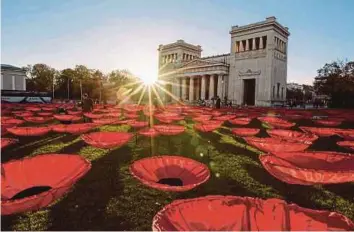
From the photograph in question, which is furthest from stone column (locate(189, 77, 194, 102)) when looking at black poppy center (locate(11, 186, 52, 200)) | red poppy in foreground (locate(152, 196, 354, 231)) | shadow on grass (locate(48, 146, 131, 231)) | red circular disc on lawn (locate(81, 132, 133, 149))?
red poppy in foreground (locate(152, 196, 354, 231))

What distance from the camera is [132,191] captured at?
6.40 meters

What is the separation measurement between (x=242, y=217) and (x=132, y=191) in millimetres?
3832

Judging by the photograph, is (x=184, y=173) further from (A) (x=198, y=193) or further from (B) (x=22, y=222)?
(B) (x=22, y=222)

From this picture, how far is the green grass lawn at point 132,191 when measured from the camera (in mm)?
4949

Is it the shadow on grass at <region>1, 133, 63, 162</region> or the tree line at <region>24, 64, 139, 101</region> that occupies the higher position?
the tree line at <region>24, 64, 139, 101</region>

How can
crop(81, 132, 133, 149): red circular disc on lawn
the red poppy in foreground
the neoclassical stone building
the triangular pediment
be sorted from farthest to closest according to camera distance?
the triangular pediment
the neoclassical stone building
crop(81, 132, 133, 149): red circular disc on lawn
the red poppy in foreground

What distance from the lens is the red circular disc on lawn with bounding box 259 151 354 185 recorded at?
4.44m

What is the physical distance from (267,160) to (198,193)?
195 cm

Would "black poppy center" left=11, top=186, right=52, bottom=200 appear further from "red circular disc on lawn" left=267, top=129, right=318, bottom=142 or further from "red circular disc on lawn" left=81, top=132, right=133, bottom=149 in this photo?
"red circular disc on lawn" left=267, top=129, right=318, bottom=142

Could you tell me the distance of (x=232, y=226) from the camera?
120 inches

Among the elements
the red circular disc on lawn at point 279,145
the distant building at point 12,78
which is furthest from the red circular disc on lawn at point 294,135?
the distant building at point 12,78

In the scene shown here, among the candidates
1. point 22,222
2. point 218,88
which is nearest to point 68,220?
point 22,222

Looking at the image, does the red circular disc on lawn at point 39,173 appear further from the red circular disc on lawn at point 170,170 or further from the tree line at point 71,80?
the tree line at point 71,80

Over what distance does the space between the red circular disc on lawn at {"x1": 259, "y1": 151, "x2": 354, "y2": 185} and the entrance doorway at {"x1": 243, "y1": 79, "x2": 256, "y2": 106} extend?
181ft
